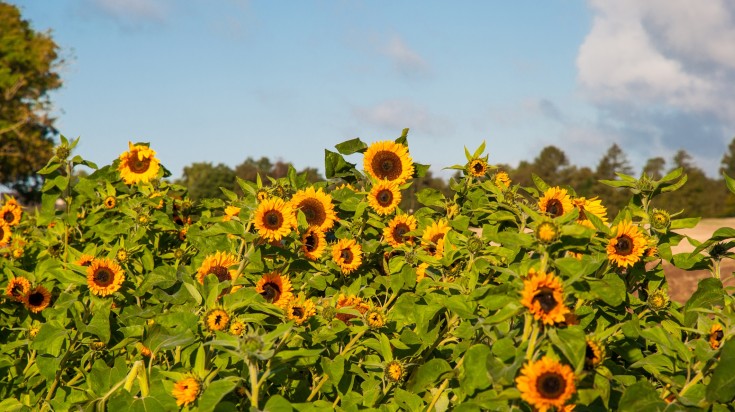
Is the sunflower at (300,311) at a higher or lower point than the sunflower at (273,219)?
lower

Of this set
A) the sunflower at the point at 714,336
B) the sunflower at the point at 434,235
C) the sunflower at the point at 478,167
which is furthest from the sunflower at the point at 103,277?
the sunflower at the point at 714,336

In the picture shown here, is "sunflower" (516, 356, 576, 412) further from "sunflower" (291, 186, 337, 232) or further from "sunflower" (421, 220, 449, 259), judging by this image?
"sunflower" (291, 186, 337, 232)

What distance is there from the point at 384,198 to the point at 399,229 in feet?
0.68

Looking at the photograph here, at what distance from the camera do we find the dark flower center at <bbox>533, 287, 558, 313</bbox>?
2.10 m

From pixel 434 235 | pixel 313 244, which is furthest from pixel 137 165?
pixel 434 235

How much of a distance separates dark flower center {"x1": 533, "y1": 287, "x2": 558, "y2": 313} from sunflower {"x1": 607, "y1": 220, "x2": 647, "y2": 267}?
0.78 metres

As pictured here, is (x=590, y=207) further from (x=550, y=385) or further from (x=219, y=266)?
(x=219, y=266)

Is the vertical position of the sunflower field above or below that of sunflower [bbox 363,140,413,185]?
below

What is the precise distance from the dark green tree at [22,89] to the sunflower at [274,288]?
4195 cm

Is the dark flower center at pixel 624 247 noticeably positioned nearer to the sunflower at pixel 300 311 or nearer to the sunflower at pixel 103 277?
the sunflower at pixel 300 311

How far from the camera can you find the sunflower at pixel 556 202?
11.0 ft

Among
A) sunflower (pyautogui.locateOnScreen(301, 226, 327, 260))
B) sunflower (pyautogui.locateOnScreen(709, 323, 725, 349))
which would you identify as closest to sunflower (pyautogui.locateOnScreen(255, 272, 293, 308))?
sunflower (pyautogui.locateOnScreen(301, 226, 327, 260))

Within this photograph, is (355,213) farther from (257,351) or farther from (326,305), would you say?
(257,351)

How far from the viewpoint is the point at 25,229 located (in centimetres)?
523
